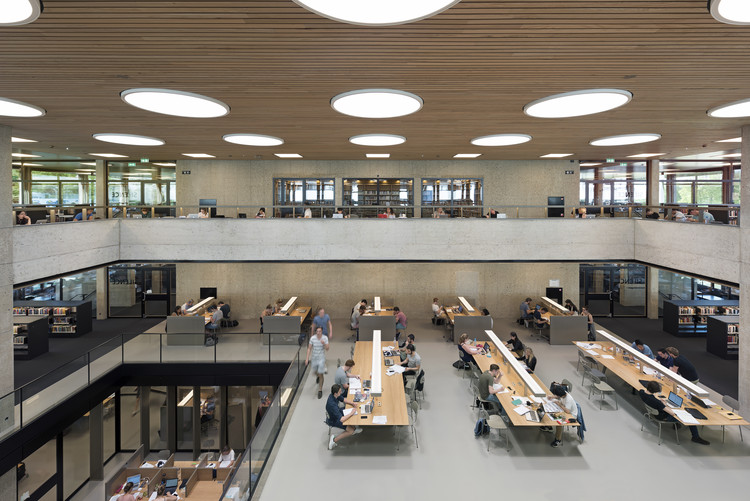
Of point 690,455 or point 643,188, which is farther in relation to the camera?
point 643,188

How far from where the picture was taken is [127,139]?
1129 centimetres

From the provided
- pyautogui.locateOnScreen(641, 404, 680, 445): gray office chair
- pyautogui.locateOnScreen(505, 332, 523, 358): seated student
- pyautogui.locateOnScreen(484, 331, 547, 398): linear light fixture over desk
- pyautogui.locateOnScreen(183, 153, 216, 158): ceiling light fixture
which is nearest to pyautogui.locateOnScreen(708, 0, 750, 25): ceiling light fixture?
pyautogui.locateOnScreen(484, 331, 547, 398): linear light fixture over desk

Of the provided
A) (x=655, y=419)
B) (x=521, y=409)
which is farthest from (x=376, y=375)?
(x=655, y=419)

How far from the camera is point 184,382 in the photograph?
39.7 ft

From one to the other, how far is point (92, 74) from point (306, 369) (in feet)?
28.4

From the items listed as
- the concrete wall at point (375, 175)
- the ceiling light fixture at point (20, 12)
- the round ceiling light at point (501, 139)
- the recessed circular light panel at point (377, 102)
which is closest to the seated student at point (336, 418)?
the recessed circular light panel at point (377, 102)

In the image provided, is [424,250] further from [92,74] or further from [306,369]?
[92,74]

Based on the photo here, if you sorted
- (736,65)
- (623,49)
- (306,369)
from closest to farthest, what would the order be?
(623,49), (736,65), (306,369)

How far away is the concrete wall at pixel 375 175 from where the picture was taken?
55.8ft

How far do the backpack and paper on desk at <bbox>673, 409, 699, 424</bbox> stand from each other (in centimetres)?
347

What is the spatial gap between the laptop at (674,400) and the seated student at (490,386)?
3.22m

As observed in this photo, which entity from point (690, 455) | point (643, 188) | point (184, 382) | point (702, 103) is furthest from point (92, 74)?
point (643, 188)

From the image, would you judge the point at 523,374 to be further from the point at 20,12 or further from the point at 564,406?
the point at 20,12

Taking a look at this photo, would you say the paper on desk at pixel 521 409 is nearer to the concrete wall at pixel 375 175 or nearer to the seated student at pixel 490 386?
the seated student at pixel 490 386
